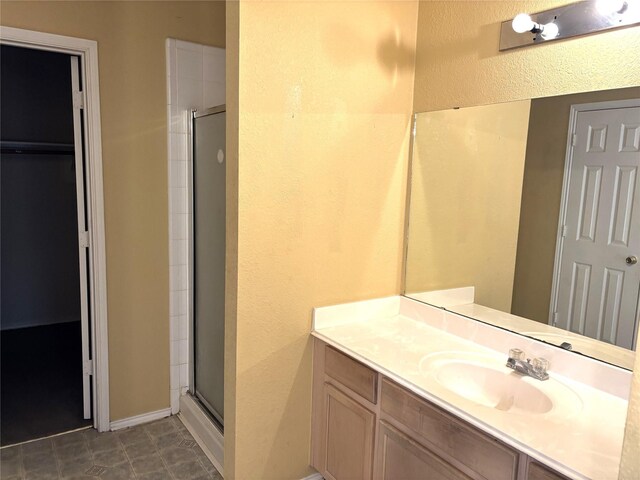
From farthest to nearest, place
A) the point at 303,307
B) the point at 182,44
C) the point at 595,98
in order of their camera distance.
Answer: the point at 182,44 < the point at 303,307 < the point at 595,98

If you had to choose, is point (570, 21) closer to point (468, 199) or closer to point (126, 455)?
A: point (468, 199)

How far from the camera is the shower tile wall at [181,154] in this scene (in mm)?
2678

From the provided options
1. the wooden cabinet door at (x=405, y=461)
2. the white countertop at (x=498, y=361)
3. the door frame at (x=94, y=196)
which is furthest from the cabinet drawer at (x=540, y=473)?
the door frame at (x=94, y=196)

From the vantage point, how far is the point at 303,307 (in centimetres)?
204

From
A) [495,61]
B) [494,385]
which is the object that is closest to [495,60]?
[495,61]

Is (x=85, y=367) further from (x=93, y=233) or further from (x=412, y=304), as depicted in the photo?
(x=412, y=304)

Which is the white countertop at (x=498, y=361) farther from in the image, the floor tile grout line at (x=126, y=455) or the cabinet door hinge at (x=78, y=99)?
the cabinet door hinge at (x=78, y=99)

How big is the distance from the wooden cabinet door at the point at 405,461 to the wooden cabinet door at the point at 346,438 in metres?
0.06

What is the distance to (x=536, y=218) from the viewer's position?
5.95 feet

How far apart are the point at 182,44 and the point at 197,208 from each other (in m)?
0.94

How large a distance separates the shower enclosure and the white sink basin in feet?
4.14

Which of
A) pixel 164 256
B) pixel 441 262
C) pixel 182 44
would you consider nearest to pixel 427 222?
pixel 441 262

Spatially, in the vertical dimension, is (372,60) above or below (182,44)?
below

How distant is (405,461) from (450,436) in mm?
267
